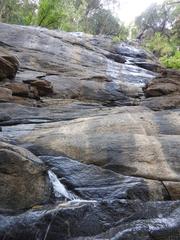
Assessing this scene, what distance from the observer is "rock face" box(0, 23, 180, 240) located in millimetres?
6324

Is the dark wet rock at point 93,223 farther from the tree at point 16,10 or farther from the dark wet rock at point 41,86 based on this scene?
the tree at point 16,10

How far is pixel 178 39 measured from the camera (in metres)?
30.0

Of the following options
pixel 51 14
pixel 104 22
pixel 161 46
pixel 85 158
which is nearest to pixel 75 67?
pixel 85 158

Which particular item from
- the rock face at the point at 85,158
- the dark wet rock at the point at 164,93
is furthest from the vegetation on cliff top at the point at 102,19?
the rock face at the point at 85,158

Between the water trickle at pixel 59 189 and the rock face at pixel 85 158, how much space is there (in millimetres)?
25

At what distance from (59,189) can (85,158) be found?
4.31 feet

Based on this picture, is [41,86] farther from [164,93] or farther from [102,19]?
[102,19]

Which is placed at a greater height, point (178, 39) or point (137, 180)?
point (178, 39)

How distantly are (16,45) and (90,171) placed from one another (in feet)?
35.8

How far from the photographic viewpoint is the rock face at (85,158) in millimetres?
6324

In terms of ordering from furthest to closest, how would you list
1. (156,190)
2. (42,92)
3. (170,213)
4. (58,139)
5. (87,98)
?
(87,98) → (42,92) → (58,139) → (156,190) → (170,213)

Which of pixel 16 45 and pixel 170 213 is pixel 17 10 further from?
pixel 170 213

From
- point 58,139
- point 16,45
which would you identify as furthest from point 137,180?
point 16,45

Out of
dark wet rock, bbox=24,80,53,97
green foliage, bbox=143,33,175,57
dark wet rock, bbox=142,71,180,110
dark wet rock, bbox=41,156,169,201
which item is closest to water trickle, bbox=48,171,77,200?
dark wet rock, bbox=41,156,169,201
